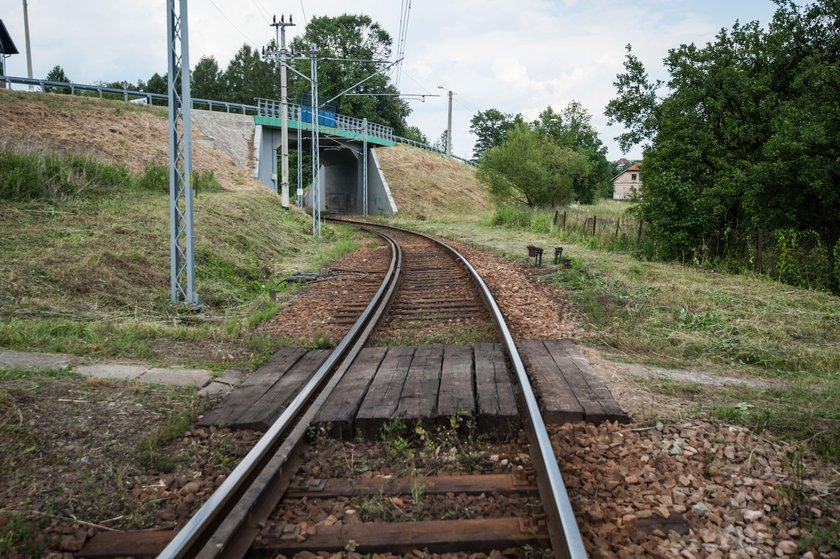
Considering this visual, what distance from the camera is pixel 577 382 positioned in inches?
213

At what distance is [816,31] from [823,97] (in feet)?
10.4

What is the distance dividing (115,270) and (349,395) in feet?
21.8

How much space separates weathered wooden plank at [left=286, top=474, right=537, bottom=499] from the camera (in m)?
3.61

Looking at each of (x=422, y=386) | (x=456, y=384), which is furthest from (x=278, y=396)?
(x=456, y=384)

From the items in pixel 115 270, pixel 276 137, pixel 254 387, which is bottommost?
pixel 254 387

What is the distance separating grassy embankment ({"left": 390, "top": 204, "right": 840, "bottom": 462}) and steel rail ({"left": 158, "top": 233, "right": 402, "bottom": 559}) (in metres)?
2.78

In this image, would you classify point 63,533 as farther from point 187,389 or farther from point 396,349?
point 396,349

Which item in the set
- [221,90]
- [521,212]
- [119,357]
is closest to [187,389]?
[119,357]

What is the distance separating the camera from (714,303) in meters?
9.39

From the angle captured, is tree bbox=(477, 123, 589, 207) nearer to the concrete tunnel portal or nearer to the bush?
the bush

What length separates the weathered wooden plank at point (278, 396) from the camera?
472cm

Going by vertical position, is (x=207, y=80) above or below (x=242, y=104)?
above

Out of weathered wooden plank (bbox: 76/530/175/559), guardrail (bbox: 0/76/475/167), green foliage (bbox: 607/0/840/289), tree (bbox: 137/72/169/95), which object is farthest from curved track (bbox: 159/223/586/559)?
tree (bbox: 137/72/169/95)

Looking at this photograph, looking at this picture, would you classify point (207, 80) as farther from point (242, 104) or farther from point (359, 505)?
point (359, 505)
